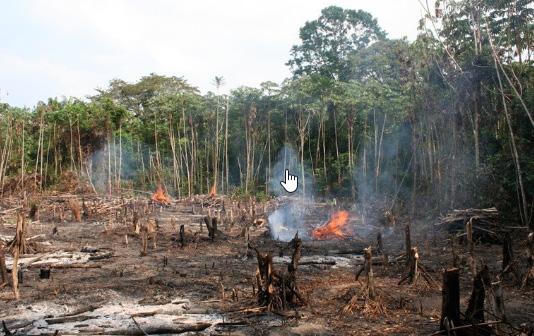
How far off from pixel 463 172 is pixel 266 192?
12.6 m

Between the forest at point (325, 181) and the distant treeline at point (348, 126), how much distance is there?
88 millimetres

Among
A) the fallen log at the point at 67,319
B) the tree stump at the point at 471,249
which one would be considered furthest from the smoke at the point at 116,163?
the tree stump at the point at 471,249

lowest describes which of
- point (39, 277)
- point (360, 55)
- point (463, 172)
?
point (39, 277)

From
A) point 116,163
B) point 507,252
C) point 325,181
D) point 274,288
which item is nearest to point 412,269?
point 507,252

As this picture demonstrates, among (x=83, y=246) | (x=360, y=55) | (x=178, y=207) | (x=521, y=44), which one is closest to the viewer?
(x=83, y=246)

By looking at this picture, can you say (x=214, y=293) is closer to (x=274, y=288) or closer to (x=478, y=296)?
(x=274, y=288)

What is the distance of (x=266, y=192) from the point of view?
27.7 meters

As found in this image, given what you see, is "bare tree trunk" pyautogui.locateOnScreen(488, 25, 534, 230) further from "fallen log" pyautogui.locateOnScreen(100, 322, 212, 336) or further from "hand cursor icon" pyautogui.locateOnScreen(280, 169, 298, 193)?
"hand cursor icon" pyautogui.locateOnScreen(280, 169, 298, 193)

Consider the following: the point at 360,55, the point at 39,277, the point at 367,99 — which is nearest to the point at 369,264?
the point at 39,277

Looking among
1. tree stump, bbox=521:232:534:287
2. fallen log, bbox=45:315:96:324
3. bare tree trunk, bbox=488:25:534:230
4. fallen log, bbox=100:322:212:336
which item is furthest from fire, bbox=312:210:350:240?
fallen log, bbox=45:315:96:324

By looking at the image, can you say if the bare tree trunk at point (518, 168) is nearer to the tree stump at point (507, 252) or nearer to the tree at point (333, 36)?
the tree stump at point (507, 252)

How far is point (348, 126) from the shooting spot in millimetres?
23562

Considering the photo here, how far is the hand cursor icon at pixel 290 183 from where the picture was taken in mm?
26345

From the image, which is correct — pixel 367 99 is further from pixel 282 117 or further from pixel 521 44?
pixel 521 44
